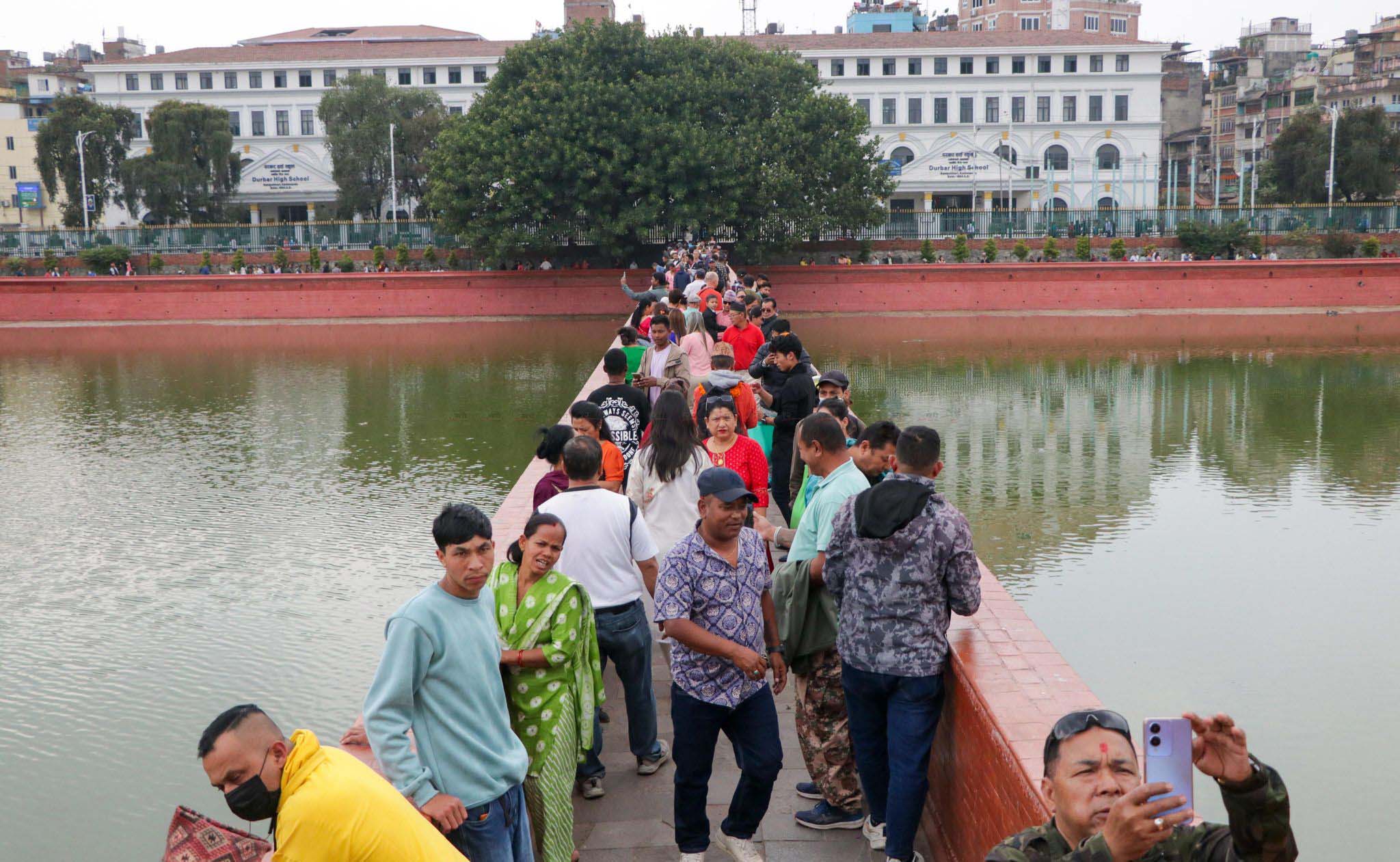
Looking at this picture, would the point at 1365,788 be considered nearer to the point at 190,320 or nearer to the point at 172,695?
the point at 172,695

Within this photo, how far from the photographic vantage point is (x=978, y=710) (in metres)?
4.23

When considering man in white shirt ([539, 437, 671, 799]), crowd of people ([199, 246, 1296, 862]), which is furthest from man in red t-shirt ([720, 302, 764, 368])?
man in white shirt ([539, 437, 671, 799])

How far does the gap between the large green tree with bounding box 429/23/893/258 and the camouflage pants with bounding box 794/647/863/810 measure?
29.6m

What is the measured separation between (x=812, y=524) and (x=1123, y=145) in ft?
218

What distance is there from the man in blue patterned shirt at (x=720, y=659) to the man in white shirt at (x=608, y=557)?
592 mm

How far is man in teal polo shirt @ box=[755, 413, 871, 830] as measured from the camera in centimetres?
477

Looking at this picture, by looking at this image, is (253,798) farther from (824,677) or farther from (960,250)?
(960,250)

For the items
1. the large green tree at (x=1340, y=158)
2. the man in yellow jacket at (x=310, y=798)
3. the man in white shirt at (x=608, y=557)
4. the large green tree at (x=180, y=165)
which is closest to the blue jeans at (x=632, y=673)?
the man in white shirt at (x=608, y=557)

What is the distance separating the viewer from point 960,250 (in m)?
38.5

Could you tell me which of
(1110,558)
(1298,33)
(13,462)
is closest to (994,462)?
(1110,558)

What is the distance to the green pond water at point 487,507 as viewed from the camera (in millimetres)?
7074

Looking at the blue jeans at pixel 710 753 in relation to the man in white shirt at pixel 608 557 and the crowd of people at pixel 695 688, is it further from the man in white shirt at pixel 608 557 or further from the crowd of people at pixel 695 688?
the man in white shirt at pixel 608 557

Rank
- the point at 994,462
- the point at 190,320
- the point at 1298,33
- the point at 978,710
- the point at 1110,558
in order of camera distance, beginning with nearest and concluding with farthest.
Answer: the point at 978,710 < the point at 1110,558 < the point at 994,462 < the point at 190,320 < the point at 1298,33

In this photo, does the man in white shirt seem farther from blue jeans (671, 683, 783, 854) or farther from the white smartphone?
the white smartphone
